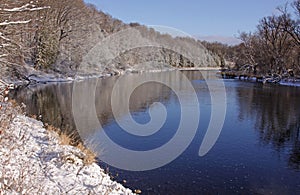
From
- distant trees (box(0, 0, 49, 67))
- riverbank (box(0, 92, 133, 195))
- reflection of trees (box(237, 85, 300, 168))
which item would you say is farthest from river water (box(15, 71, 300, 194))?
distant trees (box(0, 0, 49, 67))

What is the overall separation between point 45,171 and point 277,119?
1238cm

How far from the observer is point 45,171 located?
5.80m

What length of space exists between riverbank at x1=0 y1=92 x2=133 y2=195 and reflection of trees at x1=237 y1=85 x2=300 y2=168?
5.89 m

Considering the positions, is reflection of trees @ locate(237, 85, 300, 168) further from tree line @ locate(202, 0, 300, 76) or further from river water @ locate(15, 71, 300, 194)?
tree line @ locate(202, 0, 300, 76)

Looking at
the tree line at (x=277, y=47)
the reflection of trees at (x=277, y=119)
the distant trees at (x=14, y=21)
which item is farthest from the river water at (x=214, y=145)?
the tree line at (x=277, y=47)

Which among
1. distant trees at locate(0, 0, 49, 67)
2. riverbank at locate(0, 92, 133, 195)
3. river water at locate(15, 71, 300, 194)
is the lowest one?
river water at locate(15, 71, 300, 194)

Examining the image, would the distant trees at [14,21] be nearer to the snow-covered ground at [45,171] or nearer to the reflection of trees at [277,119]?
the snow-covered ground at [45,171]

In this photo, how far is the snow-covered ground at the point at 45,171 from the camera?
185 inches

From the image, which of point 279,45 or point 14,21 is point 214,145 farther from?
point 279,45

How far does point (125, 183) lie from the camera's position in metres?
7.30

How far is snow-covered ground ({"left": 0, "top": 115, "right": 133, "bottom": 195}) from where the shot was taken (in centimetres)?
471

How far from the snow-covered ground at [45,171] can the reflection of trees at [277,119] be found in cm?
595

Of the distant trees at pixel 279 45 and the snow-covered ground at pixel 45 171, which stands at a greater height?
the distant trees at pixel 279 45

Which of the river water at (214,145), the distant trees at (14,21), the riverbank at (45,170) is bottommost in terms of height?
A: the river water at (214,145)
